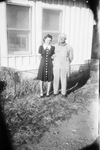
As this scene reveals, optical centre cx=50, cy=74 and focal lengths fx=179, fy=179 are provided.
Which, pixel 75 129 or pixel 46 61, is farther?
pixel 46 61

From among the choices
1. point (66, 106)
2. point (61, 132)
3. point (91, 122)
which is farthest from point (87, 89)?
point (61, 132)

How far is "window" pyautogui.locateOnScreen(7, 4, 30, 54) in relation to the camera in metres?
5.60

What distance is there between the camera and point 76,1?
669cm

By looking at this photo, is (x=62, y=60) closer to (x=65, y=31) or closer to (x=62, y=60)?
(x=62, y=60)

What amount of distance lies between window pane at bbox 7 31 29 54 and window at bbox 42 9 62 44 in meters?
0.70

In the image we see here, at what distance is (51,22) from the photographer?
6.51 m

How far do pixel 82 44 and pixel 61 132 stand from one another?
4.38 metres

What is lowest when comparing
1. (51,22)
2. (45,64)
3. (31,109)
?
(31,109)

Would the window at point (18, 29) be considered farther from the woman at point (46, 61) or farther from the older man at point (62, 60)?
the older man at point (62, 60)

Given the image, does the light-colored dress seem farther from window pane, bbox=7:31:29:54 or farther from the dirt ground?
window pane, bbox=7:31:29:54

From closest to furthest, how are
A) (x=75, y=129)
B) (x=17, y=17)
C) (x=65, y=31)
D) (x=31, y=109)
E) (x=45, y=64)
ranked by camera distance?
(x=75, y=129), (x=31, y=109), (x=45, y=64), (x=17, y=17), (x=65, y=31)

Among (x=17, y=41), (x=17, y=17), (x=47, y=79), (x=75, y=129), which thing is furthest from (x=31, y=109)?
(x=17, y=17)

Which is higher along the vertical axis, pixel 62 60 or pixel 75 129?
pixel 62 60

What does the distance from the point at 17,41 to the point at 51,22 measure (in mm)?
1496
